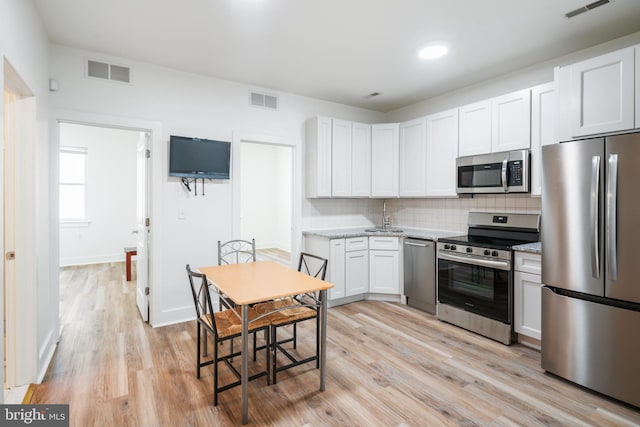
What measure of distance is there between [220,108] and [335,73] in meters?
1.37

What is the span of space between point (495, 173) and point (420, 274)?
4.57ft

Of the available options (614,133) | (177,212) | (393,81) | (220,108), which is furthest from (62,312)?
(614,133)

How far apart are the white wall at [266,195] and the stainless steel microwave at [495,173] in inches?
186

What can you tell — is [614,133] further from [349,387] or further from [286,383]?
[286,383]

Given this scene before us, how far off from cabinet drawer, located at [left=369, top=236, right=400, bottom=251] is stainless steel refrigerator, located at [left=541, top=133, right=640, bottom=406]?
1.81 m

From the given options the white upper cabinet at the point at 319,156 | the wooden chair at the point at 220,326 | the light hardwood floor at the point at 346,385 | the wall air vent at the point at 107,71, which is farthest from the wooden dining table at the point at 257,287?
the wall air vent at the point at 107,71

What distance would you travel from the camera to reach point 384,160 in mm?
4590

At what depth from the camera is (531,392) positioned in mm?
2297

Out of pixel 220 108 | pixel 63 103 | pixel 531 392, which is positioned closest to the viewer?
pixel 531 392

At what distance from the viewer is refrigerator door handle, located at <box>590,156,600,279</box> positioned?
2211mm

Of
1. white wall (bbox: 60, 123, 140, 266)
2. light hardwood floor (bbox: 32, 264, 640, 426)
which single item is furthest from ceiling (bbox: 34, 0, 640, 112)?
white wall (bbox: 60, 123, 140, 266)

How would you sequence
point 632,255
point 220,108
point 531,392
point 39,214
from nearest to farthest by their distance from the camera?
point 632,255, point 531,392, point 39,214, point 220,108

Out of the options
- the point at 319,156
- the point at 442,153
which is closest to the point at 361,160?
the point at 319,156

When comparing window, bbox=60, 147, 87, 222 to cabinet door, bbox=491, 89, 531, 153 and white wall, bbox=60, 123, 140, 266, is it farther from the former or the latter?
cabinet door, bbox=491, 89, 531, 153
